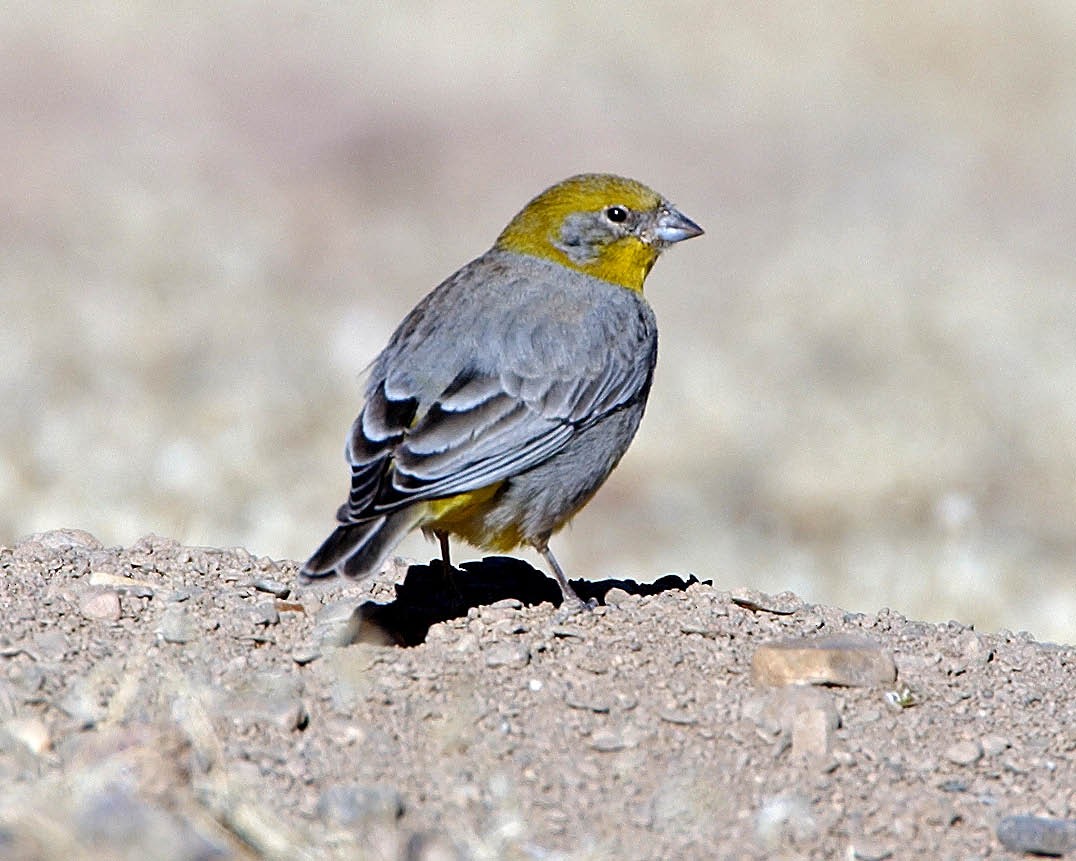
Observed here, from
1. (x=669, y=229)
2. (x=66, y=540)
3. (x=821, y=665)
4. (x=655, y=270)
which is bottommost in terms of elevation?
(x=821, y=665)

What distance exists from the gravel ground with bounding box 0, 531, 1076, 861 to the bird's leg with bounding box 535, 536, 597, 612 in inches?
4.3

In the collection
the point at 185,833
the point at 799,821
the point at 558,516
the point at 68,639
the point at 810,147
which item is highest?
the point at 810,147

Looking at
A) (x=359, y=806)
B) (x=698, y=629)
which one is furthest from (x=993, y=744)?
(x=359, y=806)

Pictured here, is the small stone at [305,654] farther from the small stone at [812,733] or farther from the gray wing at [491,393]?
the small stone at [812,733]

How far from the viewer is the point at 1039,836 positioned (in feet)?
14.8

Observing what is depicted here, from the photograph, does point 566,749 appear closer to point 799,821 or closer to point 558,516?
point 799,821

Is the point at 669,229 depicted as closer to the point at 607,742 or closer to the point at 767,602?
the point at 767,602

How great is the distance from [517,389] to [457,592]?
724mm

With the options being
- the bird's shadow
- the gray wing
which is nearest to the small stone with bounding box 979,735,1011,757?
the bird's shadow

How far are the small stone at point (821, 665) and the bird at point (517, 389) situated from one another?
3.01ft

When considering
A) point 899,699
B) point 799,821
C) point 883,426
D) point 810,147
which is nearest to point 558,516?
point 899,699

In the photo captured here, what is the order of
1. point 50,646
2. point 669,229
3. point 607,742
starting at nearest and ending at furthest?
point 607,742
point 50,646
point 669,229

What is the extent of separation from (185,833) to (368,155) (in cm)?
1185

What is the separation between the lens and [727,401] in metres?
11.0
